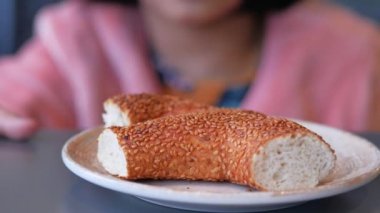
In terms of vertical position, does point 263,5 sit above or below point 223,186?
above

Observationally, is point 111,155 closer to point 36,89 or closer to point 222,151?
point 222,151

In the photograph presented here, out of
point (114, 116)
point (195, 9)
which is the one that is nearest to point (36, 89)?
point (195, 9)

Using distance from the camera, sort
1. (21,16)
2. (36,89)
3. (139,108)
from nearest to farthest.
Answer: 1. (139,108)
2. (36,89)
3. (21,16)

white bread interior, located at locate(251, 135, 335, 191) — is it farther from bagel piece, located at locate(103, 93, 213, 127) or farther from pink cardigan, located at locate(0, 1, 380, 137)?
pink cardigan, located at locate(0, 1, 380, 137)

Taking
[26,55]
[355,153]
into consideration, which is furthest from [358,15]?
[355,153]

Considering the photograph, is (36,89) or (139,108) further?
(36,89)

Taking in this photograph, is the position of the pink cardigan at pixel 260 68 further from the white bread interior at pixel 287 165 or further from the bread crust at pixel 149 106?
the white bread interior at pixel 287 165
